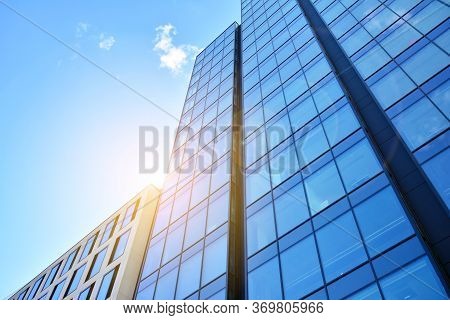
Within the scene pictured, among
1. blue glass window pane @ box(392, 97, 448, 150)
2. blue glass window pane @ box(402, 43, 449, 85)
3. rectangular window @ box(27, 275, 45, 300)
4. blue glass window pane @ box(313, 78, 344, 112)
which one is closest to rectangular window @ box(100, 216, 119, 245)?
rectangular window @ box(27, 275, 45, 300)

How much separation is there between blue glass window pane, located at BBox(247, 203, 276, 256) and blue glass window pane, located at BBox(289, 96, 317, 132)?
17.7ft

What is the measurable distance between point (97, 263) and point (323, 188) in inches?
913

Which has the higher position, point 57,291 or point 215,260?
point 57,291

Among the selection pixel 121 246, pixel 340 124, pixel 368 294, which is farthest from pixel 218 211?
pixel 121 246

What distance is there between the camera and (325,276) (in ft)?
50.4

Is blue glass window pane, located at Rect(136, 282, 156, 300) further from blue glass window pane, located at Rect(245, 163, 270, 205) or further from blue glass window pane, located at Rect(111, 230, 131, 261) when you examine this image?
blue glass window pane, located at Rect(111, 230, 131, 261)

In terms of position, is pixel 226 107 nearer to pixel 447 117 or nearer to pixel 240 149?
pixel 240 149

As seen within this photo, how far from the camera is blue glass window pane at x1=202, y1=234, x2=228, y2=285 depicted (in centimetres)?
1997

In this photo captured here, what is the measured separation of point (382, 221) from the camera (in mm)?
14875

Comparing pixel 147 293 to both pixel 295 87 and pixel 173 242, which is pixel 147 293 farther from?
pixel 295 87

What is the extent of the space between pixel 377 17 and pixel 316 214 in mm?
13897

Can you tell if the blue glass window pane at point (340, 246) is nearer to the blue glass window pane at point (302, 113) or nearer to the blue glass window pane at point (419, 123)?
the blue glass window pane at point (419, 123)

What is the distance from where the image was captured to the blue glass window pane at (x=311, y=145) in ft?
68.4

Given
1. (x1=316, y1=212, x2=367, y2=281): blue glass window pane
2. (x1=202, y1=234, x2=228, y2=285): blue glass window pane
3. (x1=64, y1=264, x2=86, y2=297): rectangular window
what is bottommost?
(x1=316, y1=212, x2=367, y2=281): blue glass window pane
